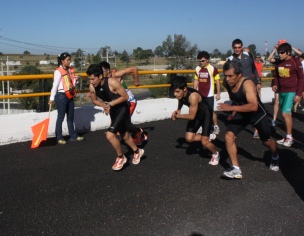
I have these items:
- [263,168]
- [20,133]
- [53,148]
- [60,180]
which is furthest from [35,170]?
[263,168]

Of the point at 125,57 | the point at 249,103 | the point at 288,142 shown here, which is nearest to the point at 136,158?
the point at 249,103

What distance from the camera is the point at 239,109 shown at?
462 centimetres

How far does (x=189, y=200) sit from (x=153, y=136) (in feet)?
A: 11.7

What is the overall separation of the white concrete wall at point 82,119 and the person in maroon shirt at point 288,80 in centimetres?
372

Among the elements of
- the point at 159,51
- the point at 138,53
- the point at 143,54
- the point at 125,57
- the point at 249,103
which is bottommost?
the point at 249,103

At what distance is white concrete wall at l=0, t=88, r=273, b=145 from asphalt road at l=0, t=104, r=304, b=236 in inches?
14.6

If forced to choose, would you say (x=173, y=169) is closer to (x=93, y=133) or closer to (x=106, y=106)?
(x=106, y=106)

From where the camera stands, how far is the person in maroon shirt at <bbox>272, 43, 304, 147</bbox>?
258 inches

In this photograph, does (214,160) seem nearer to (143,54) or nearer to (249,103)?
(249,103)

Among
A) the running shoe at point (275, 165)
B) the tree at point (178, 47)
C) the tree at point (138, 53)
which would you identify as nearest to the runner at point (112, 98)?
the running shoe at point (275, 165)

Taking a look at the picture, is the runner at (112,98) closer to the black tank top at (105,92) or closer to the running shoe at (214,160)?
the black tank top at (105,92)

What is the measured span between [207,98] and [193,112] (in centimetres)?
228

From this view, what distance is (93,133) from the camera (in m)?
8.11

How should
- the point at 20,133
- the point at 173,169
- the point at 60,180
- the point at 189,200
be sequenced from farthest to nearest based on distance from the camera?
the point at 20,133
the point at 173,169
the point at 60,180
the point at 189,200
